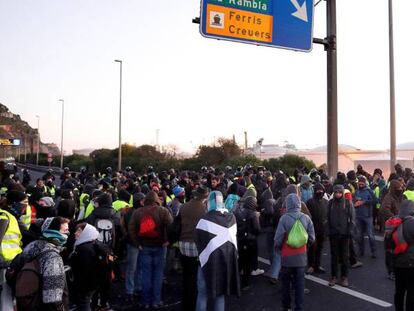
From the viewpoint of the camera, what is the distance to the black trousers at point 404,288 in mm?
4828

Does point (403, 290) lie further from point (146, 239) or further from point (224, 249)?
point (146, 239)

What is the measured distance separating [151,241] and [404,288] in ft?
11.0

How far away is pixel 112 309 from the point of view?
6.10 meters

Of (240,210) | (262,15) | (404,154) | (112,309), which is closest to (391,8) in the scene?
(262,15)

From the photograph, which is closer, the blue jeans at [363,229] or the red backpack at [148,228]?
the red backpack at [148,228]

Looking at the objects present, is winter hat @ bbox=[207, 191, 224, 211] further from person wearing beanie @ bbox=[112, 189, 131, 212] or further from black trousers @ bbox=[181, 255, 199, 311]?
person wearing beanie @ bbox=[112, 189, 131, 212]

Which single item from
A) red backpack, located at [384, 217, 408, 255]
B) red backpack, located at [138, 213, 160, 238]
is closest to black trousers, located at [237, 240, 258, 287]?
red backpack, located at [138, 213, 160, 238]

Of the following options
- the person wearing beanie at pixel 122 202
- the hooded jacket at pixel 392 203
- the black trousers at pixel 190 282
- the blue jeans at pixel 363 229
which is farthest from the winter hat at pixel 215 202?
the blue jeans at pixel 363 229

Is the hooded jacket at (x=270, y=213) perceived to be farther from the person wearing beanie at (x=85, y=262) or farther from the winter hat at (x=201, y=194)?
the person wearing beanie at (x=85, y=262)

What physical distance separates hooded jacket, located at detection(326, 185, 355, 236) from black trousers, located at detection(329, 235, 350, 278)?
0.11m

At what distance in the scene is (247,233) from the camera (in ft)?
22.5

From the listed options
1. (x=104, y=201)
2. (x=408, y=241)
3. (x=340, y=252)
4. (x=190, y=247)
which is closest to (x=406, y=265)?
(x=408, y=241)

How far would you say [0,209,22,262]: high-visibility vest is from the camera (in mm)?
4719

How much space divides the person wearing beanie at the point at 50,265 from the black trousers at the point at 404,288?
12.4ft
